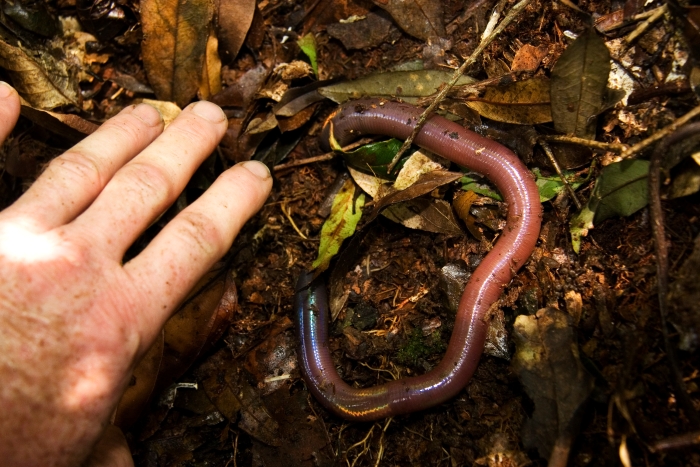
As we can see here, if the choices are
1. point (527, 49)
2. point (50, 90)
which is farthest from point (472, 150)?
point (50, 90)

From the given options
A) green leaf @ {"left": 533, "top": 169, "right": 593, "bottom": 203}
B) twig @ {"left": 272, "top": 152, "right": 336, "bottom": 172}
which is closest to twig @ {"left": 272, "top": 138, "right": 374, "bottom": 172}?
twig @ {"left": 272, "top": 152, "right": 336, "bottom": 172}

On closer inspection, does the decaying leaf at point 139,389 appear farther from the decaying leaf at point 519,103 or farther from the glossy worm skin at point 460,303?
the decaying leaf at point 519,103

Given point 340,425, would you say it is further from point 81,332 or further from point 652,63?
point 652,63

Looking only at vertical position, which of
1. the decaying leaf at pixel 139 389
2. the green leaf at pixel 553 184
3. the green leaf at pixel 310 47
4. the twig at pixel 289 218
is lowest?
the decaying leaf at pixel 139 389

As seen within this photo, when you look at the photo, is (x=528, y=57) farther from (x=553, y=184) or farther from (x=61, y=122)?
(x=61, y=122)

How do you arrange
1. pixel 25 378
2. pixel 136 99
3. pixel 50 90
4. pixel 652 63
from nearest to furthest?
pixel 25 378 < pixel 652 63 < pixel 50 90 < pixel 136 99

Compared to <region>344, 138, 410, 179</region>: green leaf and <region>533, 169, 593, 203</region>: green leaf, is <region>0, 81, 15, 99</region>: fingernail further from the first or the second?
<region>533, 169, 593, 203</region>: green leaf

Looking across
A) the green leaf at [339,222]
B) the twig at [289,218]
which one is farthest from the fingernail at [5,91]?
the green leaf at [339,222]
